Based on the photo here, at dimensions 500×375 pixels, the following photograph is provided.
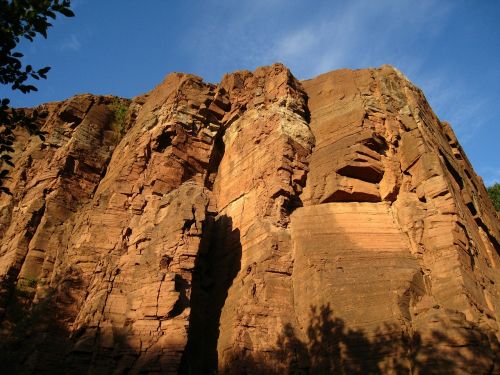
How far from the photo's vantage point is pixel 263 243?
54.6 ft

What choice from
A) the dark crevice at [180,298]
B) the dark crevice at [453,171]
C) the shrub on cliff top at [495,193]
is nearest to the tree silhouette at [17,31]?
the dark crevice at [180,298]

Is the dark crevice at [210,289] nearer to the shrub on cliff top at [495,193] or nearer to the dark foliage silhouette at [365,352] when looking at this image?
the dark foliage silhouette at [365,352]

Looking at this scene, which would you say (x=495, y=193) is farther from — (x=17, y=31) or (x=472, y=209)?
(x=17, y=31)

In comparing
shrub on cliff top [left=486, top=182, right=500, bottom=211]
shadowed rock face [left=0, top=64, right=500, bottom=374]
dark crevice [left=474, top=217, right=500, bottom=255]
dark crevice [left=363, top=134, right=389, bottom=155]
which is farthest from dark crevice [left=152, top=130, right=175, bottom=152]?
shrub on cliff top [left=486, top=182, right=500, bottom=211]

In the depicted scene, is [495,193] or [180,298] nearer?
[180,298]

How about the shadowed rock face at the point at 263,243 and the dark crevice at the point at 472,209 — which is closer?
the shadowed rock face at the point at 263,243

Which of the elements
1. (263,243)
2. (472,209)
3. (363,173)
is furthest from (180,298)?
(472,209)

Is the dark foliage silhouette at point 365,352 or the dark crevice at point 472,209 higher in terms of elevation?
the dark crevice at point 472,209

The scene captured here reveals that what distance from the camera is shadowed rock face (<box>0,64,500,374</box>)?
1335 centimetres

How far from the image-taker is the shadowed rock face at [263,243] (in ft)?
43.8

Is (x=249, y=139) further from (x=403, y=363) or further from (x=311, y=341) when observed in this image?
(x=403, y=363)

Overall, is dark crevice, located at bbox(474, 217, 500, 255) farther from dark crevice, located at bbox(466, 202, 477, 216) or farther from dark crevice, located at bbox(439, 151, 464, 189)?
dark crevice, located at bbox(439, 151, 464, 189)

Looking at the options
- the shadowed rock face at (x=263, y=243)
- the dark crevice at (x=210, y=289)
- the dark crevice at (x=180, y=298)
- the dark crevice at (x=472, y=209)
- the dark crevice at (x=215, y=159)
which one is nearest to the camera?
the shadowed rock face at (x=263, y=243)

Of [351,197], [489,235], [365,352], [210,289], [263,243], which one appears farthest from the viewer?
[489,235]
